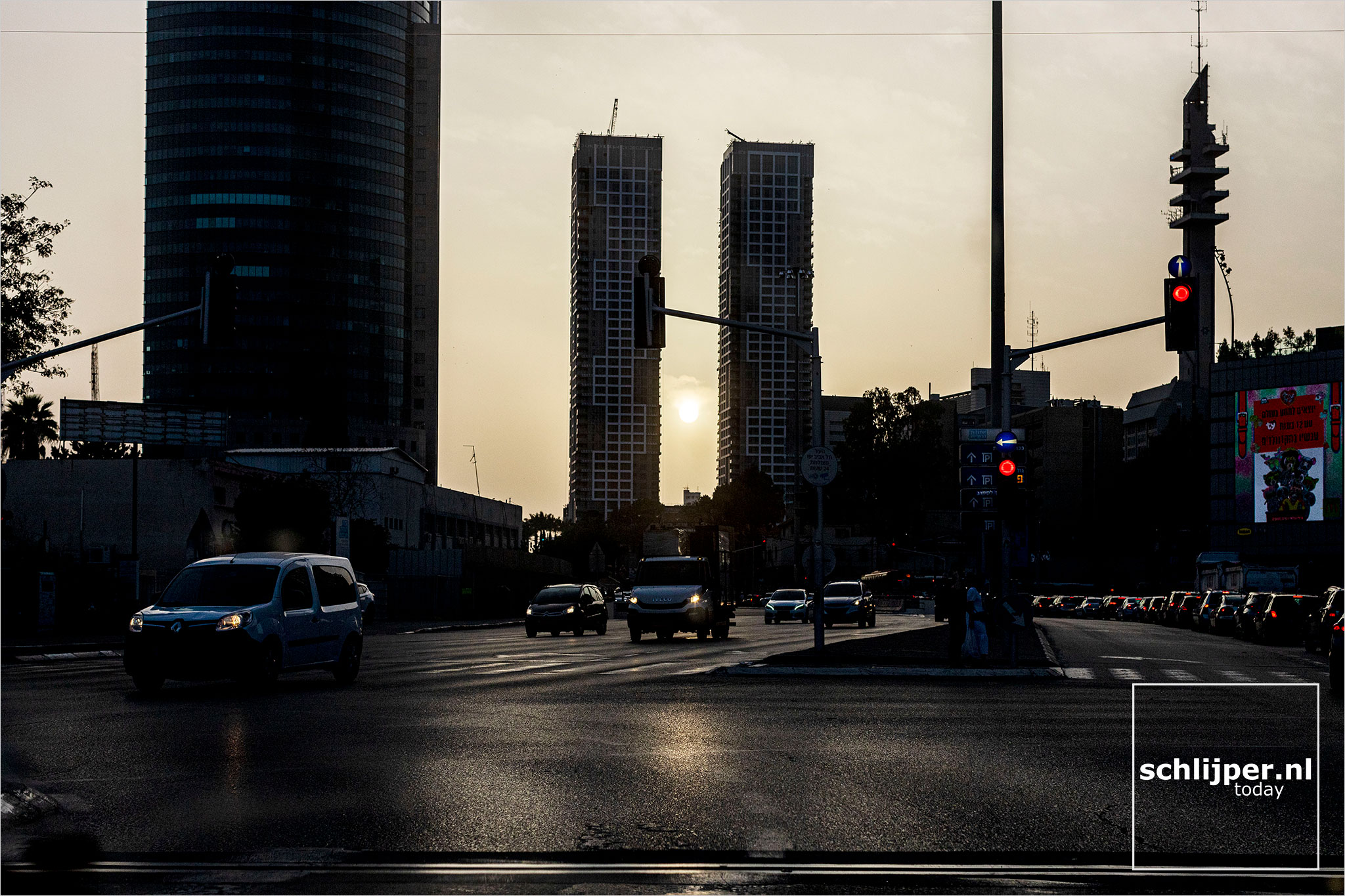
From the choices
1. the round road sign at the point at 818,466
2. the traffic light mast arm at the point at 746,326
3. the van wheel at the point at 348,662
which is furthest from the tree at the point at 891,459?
the van wheel at the point at 348,662

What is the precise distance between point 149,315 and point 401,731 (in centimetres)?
16834

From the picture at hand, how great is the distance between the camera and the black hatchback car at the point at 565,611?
45406 millimetres

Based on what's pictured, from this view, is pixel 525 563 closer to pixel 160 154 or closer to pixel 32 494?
pixel 32 494

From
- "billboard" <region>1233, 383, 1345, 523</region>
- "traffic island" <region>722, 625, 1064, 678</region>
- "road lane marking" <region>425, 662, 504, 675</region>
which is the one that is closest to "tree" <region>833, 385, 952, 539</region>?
"billboard" <region>1233, 383, 1345, 523</region>

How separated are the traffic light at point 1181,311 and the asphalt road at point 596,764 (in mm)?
5677

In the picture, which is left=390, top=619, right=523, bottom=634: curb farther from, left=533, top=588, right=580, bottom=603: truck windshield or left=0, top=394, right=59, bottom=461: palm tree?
left=0, top=394, right=59, bottom=461: palm tree

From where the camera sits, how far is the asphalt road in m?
8.40

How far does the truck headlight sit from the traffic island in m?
7.84

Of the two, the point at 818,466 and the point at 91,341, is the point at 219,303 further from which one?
the point at 818,466

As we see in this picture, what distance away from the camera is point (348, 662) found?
69.2 feet

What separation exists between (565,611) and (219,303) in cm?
2077

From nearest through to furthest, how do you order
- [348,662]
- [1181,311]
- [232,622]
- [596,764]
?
[596,764] < [232,622] < [348,662] < [1181,311]

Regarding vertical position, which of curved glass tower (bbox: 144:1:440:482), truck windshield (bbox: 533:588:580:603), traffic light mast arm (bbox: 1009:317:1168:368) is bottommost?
truck windshield (bbox: 533:588:580:603)

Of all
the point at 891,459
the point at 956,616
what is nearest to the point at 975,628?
the point at 956,616
